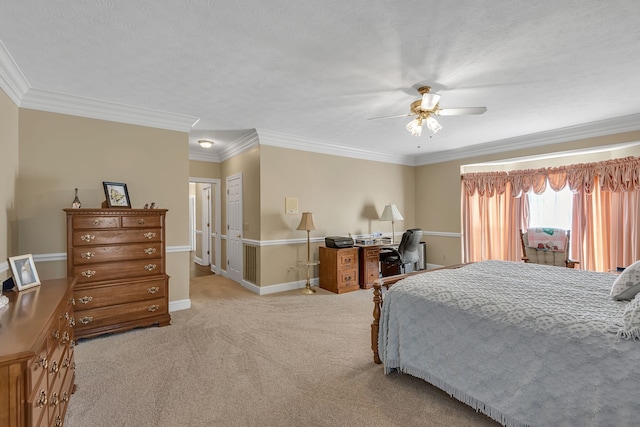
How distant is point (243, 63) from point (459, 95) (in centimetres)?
224

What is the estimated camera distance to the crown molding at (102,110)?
10.3 feet

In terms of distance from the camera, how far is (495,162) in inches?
224

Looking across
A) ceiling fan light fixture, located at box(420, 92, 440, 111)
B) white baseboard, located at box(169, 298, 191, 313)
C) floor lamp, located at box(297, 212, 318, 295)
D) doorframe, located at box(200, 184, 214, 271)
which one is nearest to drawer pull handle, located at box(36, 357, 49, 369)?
white baseboard, located at box(169, 298, 191, 313)

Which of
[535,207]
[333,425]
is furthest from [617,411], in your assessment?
[535,207]

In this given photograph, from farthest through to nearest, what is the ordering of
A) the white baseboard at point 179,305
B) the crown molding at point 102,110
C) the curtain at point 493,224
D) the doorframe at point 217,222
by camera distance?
the doorframe at point 217,222
the curtain at point 493,224
the white baseboard at point 179,305
the crown molding at point 102,110

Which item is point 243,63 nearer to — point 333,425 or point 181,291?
point 333,425

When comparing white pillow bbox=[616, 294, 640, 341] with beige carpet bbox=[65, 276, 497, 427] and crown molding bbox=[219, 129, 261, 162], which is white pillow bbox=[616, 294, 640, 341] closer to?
beige carpet bbox=[65, 276, 497, 427]

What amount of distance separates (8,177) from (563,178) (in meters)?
7.29

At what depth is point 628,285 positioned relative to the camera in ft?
6.21

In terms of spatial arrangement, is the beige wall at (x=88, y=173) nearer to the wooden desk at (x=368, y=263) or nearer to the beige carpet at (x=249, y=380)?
the beige carpet at (x=249, y=380)

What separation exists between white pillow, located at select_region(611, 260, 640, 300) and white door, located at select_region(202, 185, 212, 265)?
670cm

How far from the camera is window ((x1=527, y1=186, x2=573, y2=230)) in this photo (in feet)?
17.0

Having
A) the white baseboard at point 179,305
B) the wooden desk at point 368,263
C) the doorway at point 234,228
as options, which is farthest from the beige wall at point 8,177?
the wooden desk at point 368,263

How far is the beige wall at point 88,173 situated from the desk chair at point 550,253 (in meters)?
5.00
